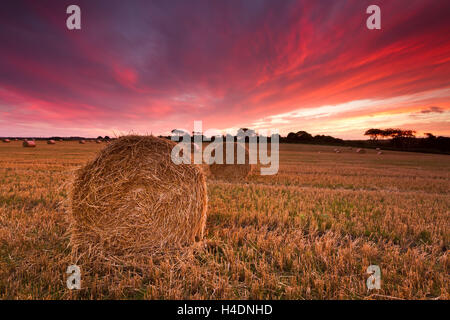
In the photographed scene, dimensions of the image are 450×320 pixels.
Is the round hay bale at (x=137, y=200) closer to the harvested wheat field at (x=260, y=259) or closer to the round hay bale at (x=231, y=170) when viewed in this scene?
the harvested wheat field at (x=260, y=259)

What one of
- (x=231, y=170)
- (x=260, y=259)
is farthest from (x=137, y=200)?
(x=231, y=170)

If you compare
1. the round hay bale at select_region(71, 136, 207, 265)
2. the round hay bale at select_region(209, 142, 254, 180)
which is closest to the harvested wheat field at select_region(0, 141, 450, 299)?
the round hay bale at select_region(71, 136, 207, 265)

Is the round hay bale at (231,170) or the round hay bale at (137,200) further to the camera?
the round hay bale at (231,170)

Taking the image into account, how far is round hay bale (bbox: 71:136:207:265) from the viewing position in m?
3.69

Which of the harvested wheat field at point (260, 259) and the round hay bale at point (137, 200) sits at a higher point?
the round hay bale at point (137, 200)

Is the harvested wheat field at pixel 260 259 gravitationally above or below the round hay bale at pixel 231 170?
below

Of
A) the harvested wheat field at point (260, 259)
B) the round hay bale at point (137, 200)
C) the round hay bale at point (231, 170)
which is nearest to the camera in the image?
the harvested wheat field at point (260, 259)

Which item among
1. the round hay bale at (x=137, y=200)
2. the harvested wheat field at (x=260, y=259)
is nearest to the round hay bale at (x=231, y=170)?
the harvested wheat field at (x=260, y=259)

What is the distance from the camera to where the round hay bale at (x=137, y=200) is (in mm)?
3693

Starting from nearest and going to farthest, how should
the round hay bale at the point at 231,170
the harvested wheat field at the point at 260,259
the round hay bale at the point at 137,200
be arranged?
the harvested wheat field at the point at 260,259 → the round hay bale at the point at 137,200 → the round hay bale at the point at 231,170

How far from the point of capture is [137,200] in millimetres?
3934
